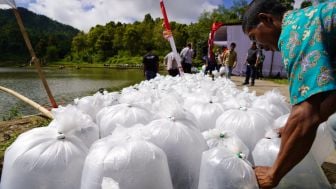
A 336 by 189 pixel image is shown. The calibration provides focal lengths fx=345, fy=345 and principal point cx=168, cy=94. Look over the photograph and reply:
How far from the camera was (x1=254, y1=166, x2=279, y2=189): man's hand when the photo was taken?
1527 mm

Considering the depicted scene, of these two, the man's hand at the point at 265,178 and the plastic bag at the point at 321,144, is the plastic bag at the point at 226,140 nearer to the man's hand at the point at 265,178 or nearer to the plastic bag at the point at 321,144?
the man's hand at the point at 265,178

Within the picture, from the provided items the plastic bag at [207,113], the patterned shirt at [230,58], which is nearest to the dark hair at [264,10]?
the plastic bag at [207,113]

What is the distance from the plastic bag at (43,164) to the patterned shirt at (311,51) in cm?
120

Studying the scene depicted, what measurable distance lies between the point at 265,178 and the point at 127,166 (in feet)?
2.16

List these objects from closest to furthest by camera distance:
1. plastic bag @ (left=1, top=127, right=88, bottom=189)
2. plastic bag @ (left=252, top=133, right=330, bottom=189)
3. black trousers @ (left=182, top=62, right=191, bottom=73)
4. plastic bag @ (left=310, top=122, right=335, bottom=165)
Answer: plastic bag @ (left=1, top=127, right=88, bottom=189) < plastic bag @ (left=252, top=133, right=330, bottom=189) < plastic bag @ (left=310, top=122, right=335, bottom=165) < black trousers @ (left=182, top=62, right=191, bottom=73)

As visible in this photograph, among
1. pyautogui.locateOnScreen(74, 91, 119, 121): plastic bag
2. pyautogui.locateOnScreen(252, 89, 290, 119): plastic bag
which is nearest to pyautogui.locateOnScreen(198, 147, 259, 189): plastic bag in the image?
pyautogui.locateOnScreen(252, 89, 290, 119): plastic bag

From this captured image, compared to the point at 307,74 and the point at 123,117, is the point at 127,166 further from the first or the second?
the point at 123,117

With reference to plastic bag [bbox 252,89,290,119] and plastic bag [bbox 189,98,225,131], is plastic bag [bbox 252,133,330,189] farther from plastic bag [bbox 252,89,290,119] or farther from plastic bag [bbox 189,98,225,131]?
plastic bag [bbox 252,89,290,119]

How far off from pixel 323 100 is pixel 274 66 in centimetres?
1576

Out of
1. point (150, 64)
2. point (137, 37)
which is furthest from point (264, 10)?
point (137, 37)

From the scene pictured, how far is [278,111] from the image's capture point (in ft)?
11.2

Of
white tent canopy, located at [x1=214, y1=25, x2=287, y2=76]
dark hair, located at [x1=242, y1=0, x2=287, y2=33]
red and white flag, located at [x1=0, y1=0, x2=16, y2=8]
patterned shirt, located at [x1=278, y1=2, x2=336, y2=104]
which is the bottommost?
white tent canopy, located at [x1=214, y1=25, x2=287, y2=76]

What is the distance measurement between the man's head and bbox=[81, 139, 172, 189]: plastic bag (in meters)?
0.79

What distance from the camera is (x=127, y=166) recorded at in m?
1.68
